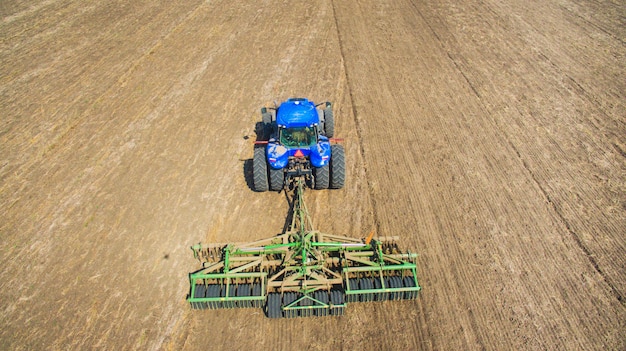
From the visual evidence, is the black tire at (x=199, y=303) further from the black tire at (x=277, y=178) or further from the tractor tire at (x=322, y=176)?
the tractor tire at (x=322, y=176)

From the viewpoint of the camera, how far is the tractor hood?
934 centimetres

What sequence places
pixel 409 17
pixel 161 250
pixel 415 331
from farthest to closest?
pixel 409 17 < pixel 161 250 < pixel 415 331

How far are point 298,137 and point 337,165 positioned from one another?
1.11m

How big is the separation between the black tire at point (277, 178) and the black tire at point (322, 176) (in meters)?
0.77

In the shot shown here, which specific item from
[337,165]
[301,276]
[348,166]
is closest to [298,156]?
[337,165]

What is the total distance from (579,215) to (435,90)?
6.16m

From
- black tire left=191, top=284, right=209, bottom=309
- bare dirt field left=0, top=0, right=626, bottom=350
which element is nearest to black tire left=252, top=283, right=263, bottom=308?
bare dirt field left=0, top=0, right=626, bottom=350

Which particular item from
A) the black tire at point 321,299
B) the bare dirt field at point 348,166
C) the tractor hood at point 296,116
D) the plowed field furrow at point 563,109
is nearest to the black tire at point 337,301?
the black tire at point 321,299

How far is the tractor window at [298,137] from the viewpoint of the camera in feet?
29.3

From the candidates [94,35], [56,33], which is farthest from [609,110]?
[56,33]

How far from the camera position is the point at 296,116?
9.52 metres

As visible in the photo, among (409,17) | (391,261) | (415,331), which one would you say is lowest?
(415,331)

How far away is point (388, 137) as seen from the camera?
1178 cm

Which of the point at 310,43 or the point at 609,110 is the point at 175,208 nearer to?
the point at 310,43
